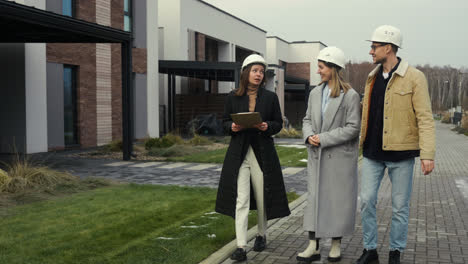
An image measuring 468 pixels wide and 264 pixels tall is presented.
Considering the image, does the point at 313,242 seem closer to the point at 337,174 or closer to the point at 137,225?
the point at 337,174

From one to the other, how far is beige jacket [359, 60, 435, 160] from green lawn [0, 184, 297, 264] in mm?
2092

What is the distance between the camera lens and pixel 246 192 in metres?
5.06

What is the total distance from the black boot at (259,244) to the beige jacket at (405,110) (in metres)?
1.57

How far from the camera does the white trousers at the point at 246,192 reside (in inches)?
197

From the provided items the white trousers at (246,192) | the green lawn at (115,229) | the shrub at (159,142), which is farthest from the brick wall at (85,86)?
the white trousers at (246,192)

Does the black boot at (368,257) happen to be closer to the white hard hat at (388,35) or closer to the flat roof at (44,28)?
the white hard hat at (388,35)

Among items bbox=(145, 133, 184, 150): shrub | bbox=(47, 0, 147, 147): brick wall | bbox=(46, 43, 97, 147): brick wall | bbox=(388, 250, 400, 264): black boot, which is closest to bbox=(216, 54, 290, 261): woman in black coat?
bbox=(388, 250, 400, 264): black boot

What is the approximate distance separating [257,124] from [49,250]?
242cm

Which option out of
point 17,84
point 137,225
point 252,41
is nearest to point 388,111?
point 137,225

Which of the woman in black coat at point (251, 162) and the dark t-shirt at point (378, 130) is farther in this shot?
the woman in black coat at point (251, 162)

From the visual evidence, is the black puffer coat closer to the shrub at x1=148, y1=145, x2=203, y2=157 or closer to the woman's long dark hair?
the woman's long dark hair

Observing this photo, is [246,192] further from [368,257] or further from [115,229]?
[115,229]

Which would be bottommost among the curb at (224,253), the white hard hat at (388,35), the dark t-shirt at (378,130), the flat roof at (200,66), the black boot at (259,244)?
the curb at (224,253)

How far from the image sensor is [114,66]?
20.3m
